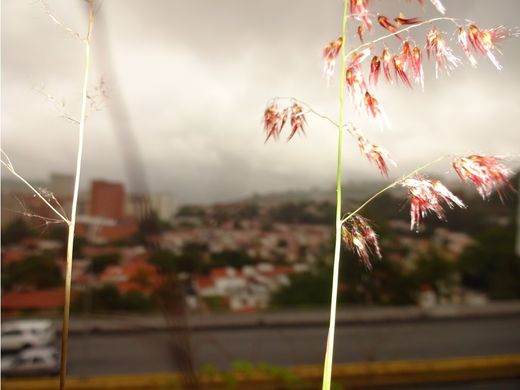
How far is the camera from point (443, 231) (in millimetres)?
1033

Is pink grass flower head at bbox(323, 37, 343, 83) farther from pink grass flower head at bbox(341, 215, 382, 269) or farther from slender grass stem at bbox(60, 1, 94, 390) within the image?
slender grass stem at bbox(60, 1, 94, 390)

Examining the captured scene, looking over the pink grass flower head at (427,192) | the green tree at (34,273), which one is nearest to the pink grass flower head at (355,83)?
the pink grass flower head at (427,192)

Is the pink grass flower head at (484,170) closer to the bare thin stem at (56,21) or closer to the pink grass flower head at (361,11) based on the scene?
the pink grass flower head at (361,11)

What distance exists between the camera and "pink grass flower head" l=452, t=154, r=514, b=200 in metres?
0.38

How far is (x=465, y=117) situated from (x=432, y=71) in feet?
0.75

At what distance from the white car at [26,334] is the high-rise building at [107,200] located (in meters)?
0.24

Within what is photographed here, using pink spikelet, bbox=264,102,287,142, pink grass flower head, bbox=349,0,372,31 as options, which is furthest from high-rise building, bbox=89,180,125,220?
pink grass flower head, bbox=349,0,372,31

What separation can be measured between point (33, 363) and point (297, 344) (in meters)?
A: 0.56

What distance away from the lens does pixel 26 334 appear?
32.1 inches

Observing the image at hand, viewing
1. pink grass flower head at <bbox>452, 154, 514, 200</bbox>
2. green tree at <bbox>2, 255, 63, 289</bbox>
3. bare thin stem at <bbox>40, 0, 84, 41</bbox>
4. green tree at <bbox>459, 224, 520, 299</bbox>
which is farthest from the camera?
green tree at <bbox>459, 224, 520, 299</bbox>

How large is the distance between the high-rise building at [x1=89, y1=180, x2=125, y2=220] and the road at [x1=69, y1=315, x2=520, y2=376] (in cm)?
25

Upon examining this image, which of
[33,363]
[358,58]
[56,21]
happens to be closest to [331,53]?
[358,58]

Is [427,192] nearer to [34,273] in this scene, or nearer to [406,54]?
[406,54]

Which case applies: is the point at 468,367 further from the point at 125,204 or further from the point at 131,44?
the point at 131,44
